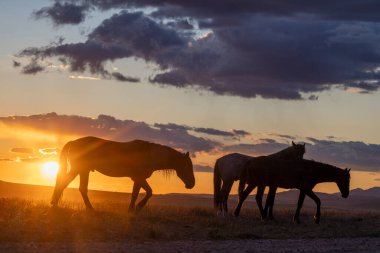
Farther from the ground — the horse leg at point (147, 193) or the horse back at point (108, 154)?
the horse back at point (108, 154)

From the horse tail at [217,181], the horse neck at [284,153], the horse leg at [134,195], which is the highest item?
the horse neck at [284,153]

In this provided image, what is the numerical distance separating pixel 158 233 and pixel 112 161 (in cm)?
662

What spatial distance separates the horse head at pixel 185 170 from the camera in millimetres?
25891

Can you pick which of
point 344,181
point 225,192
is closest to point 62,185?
point 225,192

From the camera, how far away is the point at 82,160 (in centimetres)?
2392

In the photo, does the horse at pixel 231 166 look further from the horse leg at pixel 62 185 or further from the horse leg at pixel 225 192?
the horse leg at pixel 62 185

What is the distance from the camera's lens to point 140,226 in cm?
1930

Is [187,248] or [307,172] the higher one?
[307,172]

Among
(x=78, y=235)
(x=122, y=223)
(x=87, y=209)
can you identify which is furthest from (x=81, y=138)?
(x=78, y=235)

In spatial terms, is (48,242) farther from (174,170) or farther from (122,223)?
(174,170)

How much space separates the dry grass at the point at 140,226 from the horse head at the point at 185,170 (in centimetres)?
119

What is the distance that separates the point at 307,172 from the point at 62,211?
9282 millimetres

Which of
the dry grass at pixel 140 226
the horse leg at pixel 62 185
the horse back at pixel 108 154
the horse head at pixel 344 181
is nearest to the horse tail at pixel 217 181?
the dry grass at pixel 140 226

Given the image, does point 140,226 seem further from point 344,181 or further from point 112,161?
point 344,181
